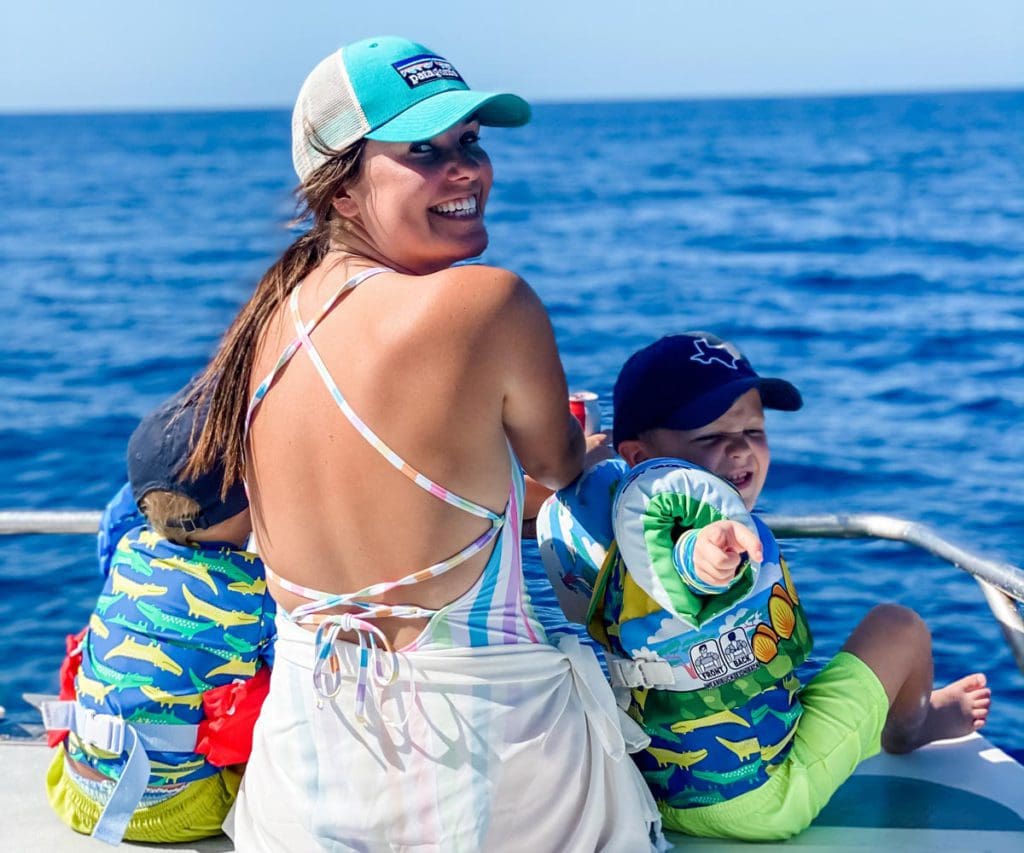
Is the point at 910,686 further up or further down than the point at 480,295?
further down

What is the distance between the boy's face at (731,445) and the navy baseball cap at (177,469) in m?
0.82

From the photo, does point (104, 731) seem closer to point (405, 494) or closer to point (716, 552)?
point (405, 494)

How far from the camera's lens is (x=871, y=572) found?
6.69 meters

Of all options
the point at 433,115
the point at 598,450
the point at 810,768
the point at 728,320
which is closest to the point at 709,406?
the point at 598,450

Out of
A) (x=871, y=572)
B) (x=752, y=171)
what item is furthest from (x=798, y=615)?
(x=752, y=171)

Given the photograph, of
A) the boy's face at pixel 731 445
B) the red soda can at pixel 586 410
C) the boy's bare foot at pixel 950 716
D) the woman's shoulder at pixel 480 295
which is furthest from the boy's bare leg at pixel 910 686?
the woman's shoulder at pixel 480 295

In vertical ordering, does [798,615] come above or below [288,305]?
below

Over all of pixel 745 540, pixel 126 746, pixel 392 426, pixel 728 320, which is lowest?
pixel 728 320

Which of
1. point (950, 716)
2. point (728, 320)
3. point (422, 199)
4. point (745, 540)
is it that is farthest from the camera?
point (728, 320)

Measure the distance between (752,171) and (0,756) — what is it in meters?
40.2

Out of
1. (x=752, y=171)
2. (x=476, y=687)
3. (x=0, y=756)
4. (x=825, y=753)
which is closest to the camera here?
(x=476, y=687)

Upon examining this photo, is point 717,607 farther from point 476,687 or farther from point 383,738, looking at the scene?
point 383,738

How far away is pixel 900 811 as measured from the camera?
8.34 ft

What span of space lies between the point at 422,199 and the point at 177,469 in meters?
0.68
